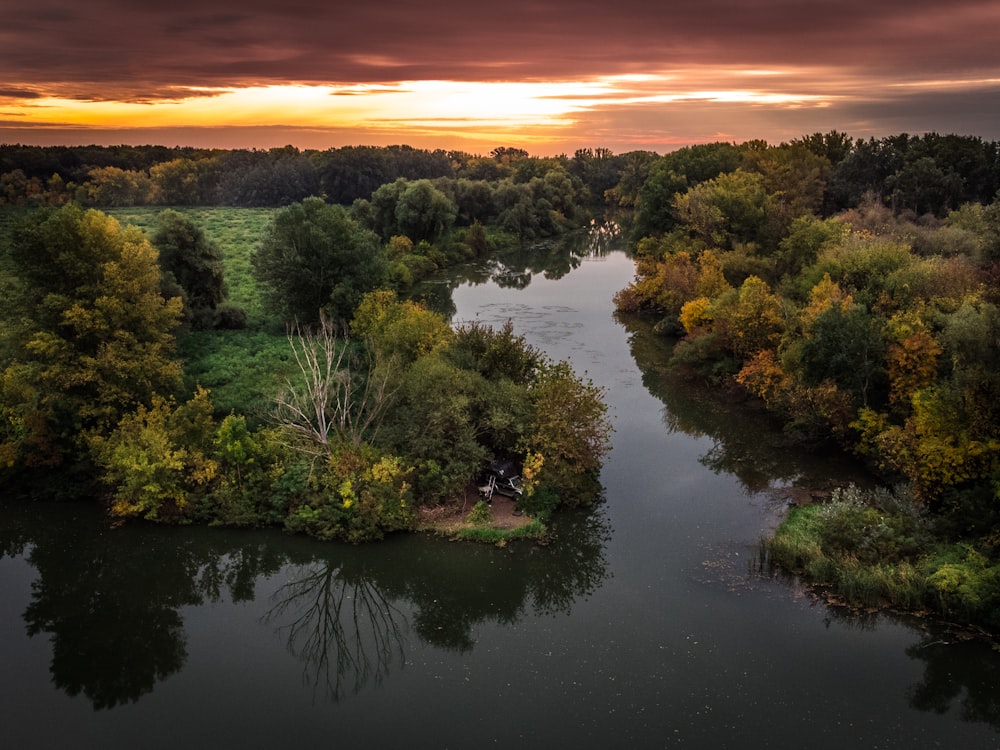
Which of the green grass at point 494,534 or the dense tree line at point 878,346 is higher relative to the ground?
the dense tree line at point 878,346

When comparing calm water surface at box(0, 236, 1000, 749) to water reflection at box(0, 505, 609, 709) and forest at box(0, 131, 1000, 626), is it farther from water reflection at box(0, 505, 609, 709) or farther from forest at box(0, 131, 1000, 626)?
forest at box(0, 131, 1000, 626)

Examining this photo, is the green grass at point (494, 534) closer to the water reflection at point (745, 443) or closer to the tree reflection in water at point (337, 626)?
the tree reflection in water at point (337, 626)

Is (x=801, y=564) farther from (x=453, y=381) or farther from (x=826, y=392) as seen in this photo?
(x=453, y=381)

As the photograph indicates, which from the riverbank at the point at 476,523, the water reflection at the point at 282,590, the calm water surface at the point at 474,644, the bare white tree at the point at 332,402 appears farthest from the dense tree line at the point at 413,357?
the calm water surface at the point at 474,644

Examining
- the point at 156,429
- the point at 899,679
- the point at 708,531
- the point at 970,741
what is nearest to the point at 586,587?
the point at 708,531

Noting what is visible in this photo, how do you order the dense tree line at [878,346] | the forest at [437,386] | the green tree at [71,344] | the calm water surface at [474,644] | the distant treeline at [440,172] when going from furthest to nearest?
the distant treeline at [440,172], the green tree at [71,344], the forest at [437,386], the dense tree line at [878,346], the calm water surface at [474,644]

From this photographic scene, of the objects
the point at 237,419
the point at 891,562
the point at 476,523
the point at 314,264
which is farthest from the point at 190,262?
the point at 891,562
